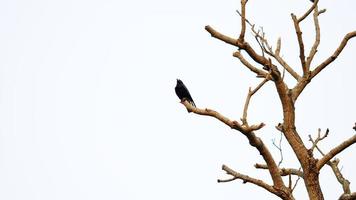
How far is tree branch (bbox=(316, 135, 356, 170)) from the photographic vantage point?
4.93m

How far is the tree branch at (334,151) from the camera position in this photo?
4.93 meters

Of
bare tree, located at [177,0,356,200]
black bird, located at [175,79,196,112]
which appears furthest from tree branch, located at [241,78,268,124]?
black bird, located at [175,79,196,112]

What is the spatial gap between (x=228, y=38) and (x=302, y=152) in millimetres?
1475

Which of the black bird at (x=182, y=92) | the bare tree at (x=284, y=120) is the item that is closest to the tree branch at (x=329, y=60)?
the bare tree at (x=284, y=120)

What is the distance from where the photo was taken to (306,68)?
5.54 m

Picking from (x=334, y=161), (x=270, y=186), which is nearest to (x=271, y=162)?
(x=270, y=186)

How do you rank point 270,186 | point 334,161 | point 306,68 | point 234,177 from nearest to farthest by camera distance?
1. point 270,186
2. point 234,177
3. point 306,68
4. point 334,161

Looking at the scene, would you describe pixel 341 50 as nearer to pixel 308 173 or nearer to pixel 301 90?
pixel 301 90

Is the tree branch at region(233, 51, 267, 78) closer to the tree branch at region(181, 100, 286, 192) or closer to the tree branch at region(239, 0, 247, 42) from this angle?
the tree branch at region(239, 0, 247, 42)

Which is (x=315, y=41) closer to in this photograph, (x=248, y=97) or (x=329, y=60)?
(x=329, y=60)

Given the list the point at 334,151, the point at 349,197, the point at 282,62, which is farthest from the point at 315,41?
the point at 349,197

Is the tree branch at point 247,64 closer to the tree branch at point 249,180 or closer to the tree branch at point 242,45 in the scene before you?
the tree branch at point 242,45

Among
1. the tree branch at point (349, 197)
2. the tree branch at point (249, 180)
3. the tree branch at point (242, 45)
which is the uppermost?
the tree branch at point (242, 45)

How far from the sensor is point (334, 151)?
498cm
